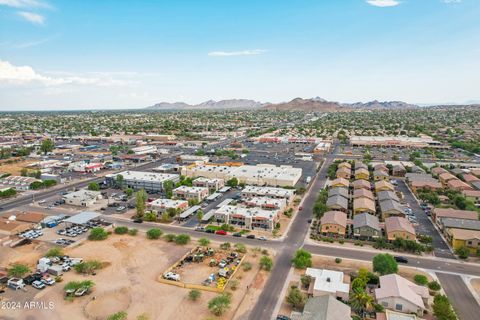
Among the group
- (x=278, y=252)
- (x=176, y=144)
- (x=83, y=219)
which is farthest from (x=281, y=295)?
(x=176, y=144)

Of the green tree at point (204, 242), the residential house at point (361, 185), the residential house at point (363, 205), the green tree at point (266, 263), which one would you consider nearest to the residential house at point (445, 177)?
the residential house at point (361, 185)

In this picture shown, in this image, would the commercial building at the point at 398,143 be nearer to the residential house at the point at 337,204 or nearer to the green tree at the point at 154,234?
the residential house at the point at 337,204

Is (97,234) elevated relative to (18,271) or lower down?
lower down

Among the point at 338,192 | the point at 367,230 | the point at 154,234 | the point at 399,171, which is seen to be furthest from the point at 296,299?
the point at 399,171

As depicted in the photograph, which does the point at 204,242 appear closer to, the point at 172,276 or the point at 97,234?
the point at 172,276

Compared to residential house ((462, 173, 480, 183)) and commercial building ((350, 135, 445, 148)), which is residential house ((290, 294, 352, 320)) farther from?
commercial building ((350, 135, 445, 148))
